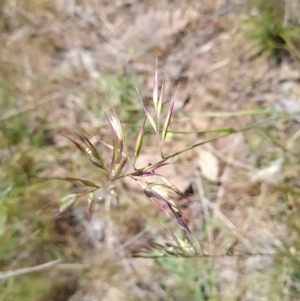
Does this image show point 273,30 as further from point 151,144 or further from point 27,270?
point 27,270

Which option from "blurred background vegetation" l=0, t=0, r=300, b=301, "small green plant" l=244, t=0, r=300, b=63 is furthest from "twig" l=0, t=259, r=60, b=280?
"small green plant" l=244, t=0, r=300, b=63

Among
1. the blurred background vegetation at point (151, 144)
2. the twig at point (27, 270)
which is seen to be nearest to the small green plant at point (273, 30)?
the blurred background vegetation at point (151, 144)

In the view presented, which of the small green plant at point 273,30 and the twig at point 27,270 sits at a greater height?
the small green plant at point 273,30

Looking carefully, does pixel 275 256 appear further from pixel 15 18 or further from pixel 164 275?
pixel 15 18

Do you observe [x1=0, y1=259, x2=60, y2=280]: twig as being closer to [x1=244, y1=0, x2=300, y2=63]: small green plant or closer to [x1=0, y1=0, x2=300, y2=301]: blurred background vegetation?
[x1=0, y1=0, x2=300, y2=301]: blurred background vegetation

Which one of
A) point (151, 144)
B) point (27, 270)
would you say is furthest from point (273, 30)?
point (27, 270)

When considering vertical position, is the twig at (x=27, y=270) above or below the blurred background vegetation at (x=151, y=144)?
below

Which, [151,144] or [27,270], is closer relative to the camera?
[27,270]

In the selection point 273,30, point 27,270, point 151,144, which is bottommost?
point 27,270

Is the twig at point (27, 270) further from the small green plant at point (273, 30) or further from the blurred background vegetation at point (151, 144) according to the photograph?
the small green plant at point (273, 30)

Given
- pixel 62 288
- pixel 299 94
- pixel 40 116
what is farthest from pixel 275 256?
pixel 40 116
